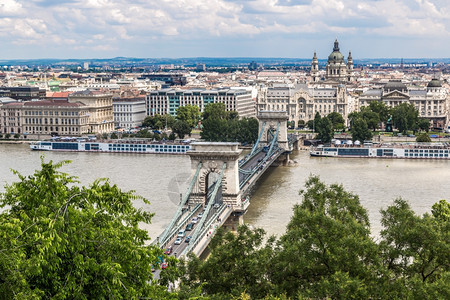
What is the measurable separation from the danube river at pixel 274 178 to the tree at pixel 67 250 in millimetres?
12322

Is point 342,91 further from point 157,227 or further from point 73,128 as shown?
point 157,227

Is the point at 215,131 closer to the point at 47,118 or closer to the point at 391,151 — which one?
the point at 391,151

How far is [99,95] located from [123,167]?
77.8 ft

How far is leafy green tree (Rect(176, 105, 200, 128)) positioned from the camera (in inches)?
2361

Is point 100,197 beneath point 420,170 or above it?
above

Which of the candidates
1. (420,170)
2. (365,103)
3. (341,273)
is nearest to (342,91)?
(365,103)

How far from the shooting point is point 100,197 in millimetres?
9797

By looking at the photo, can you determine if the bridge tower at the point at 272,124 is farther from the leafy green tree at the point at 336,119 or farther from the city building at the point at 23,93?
the city building at the point at 23,93

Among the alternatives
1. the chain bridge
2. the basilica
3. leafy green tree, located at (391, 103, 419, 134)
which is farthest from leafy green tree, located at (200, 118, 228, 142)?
the basilica

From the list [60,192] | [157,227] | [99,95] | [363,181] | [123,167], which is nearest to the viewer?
[60,192]

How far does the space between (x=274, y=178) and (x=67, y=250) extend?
91.6ft

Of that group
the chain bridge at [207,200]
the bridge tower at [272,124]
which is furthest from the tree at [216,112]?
the chain bridge at [207,200]

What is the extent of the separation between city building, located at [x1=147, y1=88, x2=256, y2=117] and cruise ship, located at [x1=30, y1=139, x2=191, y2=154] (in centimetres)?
1765

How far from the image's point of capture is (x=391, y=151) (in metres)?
46.3
